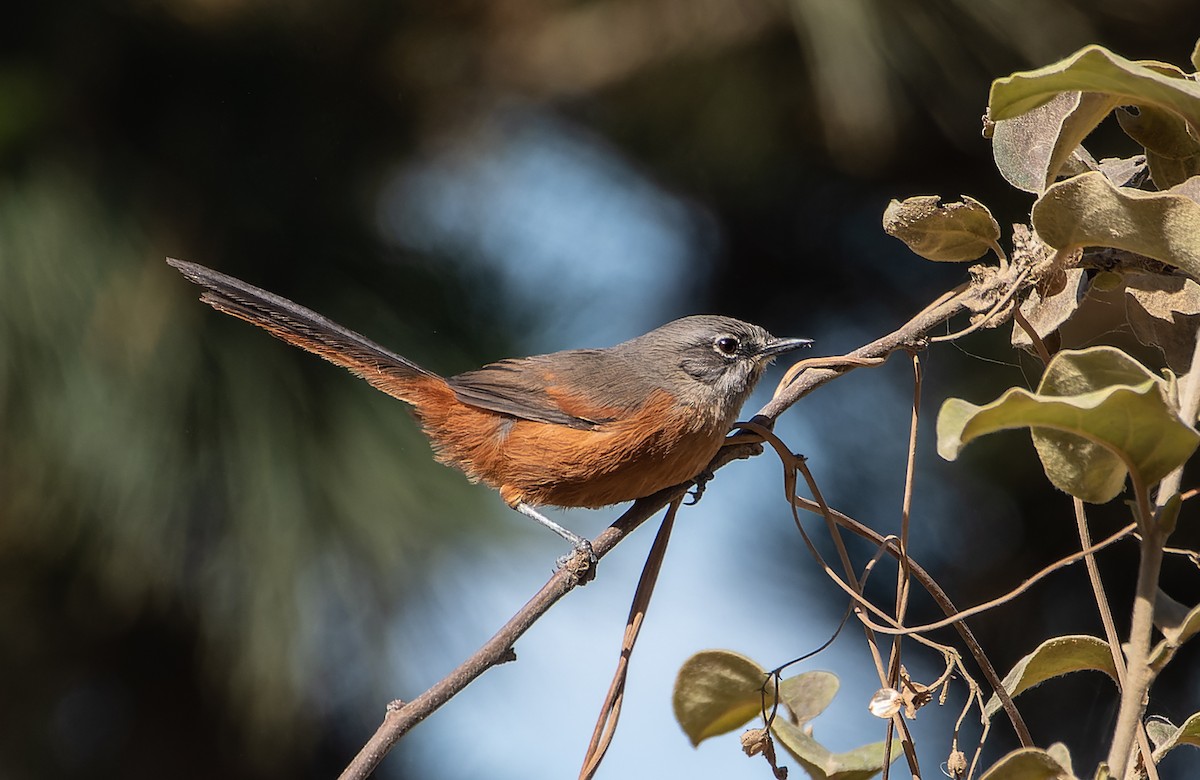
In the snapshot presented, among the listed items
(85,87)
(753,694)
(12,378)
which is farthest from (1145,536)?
(85,87)

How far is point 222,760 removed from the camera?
12.1 ft

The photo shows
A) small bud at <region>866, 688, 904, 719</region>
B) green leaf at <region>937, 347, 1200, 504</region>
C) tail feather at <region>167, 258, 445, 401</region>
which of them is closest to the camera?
green leaf at <region>937, 347, 1200, 504</region>

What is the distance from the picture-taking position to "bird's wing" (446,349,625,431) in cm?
327

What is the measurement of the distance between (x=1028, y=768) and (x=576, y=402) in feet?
7.65

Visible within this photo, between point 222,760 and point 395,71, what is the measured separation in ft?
8.41

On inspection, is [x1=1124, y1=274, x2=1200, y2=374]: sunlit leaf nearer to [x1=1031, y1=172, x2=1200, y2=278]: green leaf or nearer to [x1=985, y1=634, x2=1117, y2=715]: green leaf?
[x1=1031, y1=172, x2=1200, y2=278]: green leaf

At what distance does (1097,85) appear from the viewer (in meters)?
1.07

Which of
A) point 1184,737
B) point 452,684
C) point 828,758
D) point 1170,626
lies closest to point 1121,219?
point 1170,626

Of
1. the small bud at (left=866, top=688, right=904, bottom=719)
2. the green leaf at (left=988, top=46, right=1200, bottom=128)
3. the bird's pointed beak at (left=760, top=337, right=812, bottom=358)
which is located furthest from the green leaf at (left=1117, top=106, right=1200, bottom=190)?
the bird's pointed beak at (left=760, top=337, right=812, bottom=358)

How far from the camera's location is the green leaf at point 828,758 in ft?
4.59

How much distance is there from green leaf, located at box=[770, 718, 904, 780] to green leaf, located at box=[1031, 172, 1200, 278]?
68 cm

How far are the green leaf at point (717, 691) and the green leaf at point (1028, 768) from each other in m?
0.43

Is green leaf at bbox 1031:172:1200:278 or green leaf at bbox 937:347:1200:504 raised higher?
green leaf at bbox 1031:172:1200:278

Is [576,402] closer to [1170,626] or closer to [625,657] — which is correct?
[625,657]
